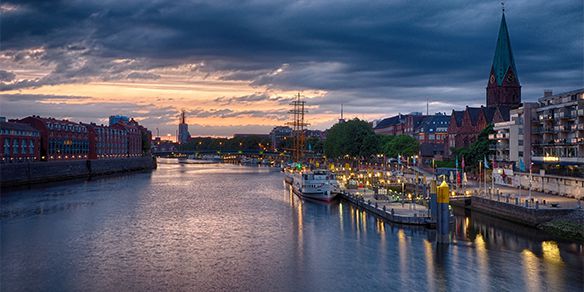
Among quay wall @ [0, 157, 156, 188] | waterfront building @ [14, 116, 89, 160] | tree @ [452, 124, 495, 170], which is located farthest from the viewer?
waterfront building @ [14, 116, 89, 160]

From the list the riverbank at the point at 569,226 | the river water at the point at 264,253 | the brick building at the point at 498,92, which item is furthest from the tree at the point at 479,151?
the riverbank at the point at 569,226

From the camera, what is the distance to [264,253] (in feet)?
134

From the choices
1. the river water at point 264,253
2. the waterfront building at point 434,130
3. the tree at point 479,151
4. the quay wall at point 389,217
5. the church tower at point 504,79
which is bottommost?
the river water at point 264,253

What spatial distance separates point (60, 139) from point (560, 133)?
4086 inches

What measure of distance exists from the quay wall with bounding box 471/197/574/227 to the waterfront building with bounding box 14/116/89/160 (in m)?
96.2

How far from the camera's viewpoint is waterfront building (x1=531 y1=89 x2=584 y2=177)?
6562 centimetres

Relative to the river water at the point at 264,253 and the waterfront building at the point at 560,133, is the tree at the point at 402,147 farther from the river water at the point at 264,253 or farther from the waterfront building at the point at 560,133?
Result: the river water at the point at 264,253

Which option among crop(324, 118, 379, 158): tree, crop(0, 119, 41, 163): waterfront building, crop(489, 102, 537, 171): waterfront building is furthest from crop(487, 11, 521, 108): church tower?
crop(0, 119, 41, 163): waterfront building

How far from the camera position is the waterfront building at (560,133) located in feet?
215

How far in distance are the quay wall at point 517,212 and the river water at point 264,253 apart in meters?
1.02

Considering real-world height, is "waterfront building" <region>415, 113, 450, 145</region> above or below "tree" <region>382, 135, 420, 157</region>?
above

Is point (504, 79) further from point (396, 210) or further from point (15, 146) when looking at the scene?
point (15, 146)

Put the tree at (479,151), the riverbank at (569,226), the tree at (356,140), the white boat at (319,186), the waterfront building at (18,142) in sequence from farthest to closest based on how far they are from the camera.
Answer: the tree at (356,140)
the waterfront building at (18,142)
the tree at (479,151)
the white boat at (319,186)
the riverbank at (569,226)

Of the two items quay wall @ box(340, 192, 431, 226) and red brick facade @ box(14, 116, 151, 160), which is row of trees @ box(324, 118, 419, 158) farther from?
quay wall @ box(340, 192, 431, 226)
